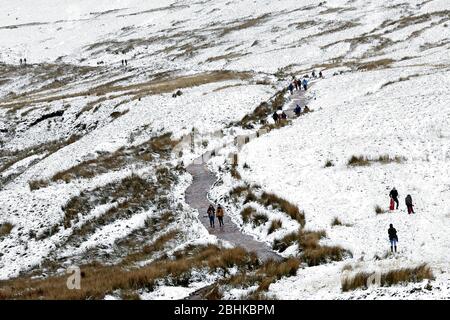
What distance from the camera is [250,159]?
127 ft

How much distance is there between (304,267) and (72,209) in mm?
16215

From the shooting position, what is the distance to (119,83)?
3418 inches

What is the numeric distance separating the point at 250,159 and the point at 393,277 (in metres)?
23.0

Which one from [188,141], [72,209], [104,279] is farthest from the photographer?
[188,141]

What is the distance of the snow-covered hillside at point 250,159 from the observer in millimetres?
23891

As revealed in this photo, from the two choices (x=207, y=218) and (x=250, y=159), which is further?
(x=250, y=159)

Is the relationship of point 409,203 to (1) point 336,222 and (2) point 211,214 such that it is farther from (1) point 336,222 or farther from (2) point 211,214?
(2) point 211,214

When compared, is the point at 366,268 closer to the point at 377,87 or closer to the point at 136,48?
the point at 377,87

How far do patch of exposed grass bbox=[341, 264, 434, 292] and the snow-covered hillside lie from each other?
36cm

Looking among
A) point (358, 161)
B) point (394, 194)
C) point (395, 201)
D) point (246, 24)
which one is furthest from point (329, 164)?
point (246, 24)

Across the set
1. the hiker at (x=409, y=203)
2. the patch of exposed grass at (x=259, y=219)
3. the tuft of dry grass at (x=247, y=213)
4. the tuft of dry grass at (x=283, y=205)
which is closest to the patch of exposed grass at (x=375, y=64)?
the tuft of dry grass at (x=283, y=205)
